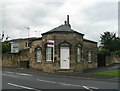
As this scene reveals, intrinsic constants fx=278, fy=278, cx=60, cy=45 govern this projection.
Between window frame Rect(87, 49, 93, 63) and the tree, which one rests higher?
the tree

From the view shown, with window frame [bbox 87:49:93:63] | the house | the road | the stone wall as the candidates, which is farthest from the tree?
the road

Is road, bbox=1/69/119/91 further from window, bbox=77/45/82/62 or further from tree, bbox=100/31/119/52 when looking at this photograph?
tree, bbox=100/31/119/52

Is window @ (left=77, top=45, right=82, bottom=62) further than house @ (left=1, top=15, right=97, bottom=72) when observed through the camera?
Yes

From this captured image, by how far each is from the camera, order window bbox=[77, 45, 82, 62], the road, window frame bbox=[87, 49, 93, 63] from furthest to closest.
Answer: window frame bbox=[87, 49, 93, 63] → window bbox=[77, 45, 82, 62] → the road

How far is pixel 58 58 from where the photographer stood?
26000 mm

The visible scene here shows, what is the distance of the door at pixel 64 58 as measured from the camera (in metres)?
26.0

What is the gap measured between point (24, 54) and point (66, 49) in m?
6.73

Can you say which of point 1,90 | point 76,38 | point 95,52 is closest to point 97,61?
point 95,52

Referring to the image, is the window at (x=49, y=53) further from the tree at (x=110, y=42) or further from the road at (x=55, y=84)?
the tree at (x=110, y=42)

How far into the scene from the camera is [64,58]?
26.2 m

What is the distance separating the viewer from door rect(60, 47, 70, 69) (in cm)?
2605

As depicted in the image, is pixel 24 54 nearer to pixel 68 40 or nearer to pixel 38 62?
pixel 38 62

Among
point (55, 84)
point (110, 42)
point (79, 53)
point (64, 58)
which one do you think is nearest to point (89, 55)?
point (79, 53)

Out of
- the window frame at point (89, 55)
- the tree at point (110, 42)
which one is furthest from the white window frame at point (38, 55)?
the tree at point (110, 42)
